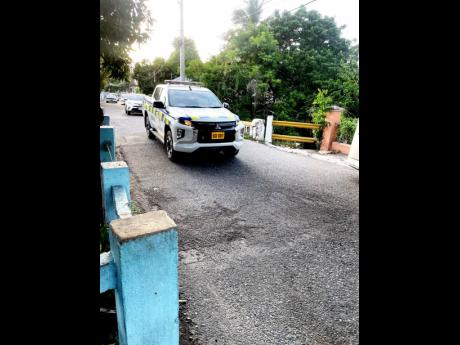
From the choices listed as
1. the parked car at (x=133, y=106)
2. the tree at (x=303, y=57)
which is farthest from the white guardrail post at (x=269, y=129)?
the parked car at (x=133, y=106)

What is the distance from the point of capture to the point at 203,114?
6633 mm

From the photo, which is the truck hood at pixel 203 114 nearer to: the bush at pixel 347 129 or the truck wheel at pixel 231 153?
the truck wheel at pixel 231 153

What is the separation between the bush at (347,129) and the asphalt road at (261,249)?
404cm

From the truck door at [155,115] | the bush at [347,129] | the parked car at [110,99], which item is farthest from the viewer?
the parked car at [110,99]

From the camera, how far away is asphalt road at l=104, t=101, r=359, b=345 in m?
2.29

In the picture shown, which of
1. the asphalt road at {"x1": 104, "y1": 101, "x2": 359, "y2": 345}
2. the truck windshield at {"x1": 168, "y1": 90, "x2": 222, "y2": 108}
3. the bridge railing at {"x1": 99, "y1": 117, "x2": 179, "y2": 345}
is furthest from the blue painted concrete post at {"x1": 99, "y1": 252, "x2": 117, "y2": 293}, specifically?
the truck windshield at {"x1": 168, "y1": 90, "x2": 222, "y2": 108}

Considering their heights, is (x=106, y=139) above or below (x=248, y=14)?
below

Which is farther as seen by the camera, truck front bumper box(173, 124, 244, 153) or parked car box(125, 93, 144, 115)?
parked car box(125, 93, 144, 115)

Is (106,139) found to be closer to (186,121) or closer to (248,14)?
(186,121)

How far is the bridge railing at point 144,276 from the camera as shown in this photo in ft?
4.32

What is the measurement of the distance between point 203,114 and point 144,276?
558 cm

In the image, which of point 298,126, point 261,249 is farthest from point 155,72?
point 261,249

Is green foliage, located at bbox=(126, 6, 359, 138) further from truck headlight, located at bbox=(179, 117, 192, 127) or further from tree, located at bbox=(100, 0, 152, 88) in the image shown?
tree, located at bbox=(100, 0, 152, 88)
